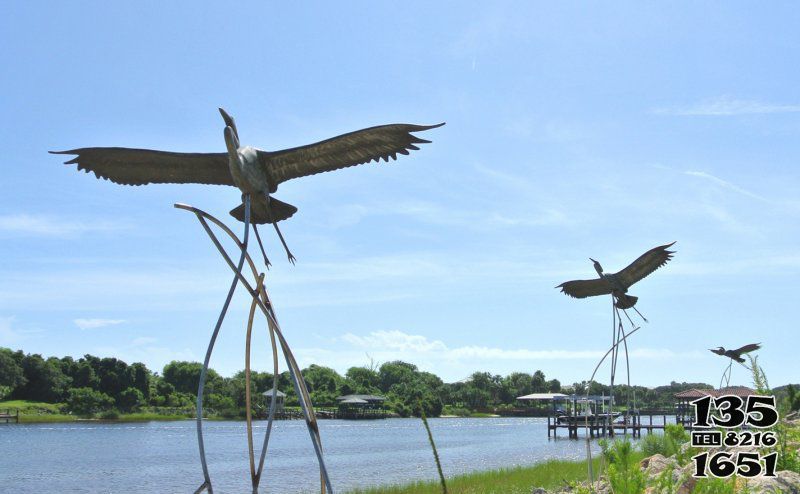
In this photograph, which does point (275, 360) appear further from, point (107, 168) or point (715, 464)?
point (715, 464)

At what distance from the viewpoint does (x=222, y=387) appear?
79.3 metres

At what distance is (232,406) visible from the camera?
252 feet

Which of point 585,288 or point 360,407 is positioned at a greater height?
point 585,288

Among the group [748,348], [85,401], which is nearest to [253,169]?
[748,348]

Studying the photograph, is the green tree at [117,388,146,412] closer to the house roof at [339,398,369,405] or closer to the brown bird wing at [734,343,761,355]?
the house roof at [339,398,369,405]

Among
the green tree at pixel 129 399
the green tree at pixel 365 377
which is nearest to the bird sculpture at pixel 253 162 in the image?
the green tree at pixel 129 399

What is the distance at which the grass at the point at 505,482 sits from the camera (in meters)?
16.0

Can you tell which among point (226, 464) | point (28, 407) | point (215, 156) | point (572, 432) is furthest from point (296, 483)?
point (28, 407)

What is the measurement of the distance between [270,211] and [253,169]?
44 cm

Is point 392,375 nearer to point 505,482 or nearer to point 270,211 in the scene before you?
point 505,482

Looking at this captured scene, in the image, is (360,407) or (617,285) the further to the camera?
(360,407)

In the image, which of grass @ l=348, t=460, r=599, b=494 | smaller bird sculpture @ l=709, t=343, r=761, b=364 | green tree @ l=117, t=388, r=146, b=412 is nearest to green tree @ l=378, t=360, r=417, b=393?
green tree @ l=117, t=388, r=146, b=412

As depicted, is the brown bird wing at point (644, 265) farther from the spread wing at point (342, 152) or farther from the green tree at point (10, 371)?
the green tree at point (10, 371)

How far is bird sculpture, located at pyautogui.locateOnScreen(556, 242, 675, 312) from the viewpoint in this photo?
1095 centimetres
